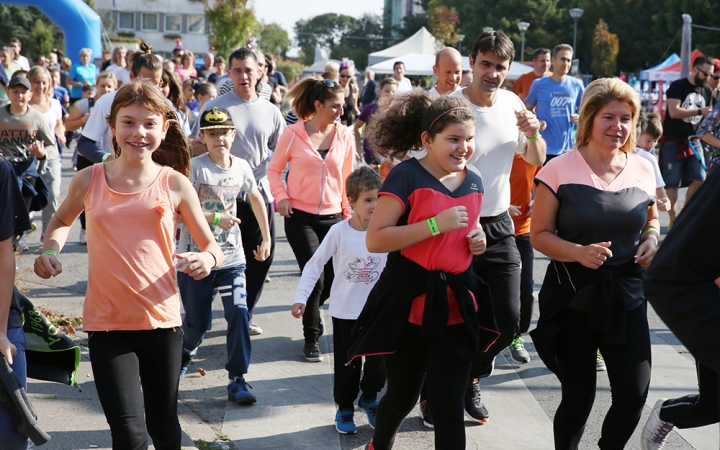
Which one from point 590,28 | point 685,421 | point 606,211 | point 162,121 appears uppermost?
point 590,28

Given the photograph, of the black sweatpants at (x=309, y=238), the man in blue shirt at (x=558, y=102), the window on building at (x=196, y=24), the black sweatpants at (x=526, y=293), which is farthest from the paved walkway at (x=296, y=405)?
the window on building at (x=196, y=24)

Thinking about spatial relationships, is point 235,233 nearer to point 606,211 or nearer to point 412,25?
point 606,211

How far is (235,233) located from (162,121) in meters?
1.94

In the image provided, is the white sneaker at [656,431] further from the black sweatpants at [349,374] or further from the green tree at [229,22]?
the green tree at [229,22]

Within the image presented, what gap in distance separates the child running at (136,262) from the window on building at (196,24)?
8758cm

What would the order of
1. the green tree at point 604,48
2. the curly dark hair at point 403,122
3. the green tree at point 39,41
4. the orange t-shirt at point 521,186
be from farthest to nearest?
the green tree at point 39,41 → the green tree at point 604,48 → the orange t-shirt at point 521,186 → the curly dark hair at point 403,122

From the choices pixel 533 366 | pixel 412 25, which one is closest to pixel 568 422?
pixel 533 366

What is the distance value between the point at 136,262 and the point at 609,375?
224 centimetres

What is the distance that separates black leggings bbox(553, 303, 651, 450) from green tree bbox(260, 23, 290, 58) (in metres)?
110

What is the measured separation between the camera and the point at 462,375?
3.71m

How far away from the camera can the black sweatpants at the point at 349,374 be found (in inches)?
186

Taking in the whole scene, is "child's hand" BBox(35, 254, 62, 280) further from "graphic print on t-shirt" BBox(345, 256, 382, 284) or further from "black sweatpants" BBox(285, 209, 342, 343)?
"black sweatpants" BBox(285, 209, 342, 343)

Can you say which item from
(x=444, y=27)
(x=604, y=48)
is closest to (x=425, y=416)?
(x=444, y=27)

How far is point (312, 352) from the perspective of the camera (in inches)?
238
